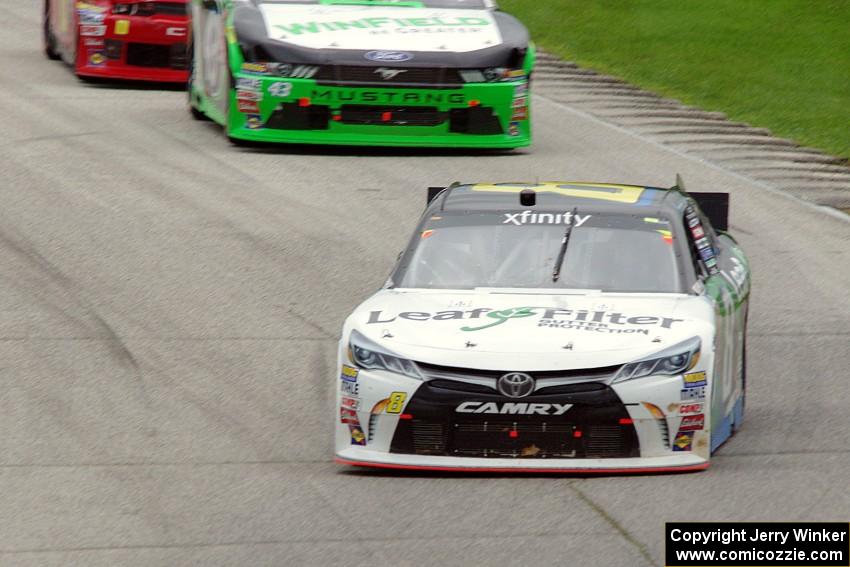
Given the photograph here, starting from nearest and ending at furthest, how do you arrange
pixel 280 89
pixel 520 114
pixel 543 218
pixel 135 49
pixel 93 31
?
pixel 543 218, pixel 280 89, pixel 520 114, pixel 93 31, pixel 135 49

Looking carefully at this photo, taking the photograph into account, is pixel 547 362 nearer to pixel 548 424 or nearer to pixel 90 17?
pixel 548 424

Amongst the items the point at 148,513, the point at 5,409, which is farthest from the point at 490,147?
the point at 148,513

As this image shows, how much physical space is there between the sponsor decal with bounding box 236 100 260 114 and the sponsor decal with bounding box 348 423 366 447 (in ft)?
25.2

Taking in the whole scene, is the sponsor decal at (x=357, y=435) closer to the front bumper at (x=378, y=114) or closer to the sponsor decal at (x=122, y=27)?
the front bumper at (x=378, y=114)

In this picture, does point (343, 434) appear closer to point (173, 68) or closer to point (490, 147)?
point (490, 147)

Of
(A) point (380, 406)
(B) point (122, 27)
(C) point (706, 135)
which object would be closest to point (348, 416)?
(A) point (380, 406)

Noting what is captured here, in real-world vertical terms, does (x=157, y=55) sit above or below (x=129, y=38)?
below

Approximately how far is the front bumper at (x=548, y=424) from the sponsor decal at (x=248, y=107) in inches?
305

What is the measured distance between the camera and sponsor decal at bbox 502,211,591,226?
866cm

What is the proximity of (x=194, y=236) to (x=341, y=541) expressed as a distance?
20.5ft

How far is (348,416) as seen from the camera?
305 inches

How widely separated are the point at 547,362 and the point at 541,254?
1164 mm

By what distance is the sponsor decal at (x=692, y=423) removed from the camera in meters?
7.51

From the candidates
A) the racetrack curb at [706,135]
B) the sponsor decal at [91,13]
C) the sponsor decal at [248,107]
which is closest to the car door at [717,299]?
the racetrack curb at [706,135]
